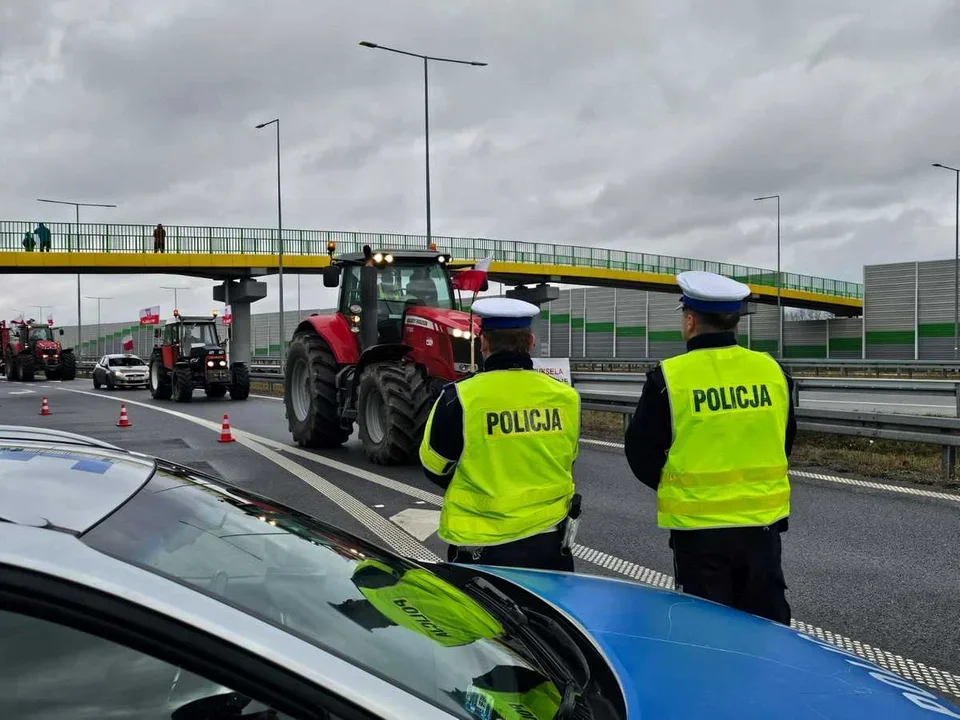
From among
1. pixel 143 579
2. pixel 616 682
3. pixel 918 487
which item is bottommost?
pixel 918 487

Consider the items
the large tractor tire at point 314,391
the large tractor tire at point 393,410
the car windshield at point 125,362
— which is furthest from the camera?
the car windshield at point 125,362

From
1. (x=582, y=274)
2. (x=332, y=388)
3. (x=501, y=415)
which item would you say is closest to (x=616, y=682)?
(x=501, y=415)

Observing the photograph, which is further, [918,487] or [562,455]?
[918,487]

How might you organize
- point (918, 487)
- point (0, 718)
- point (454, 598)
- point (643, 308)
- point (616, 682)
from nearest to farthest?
point (0, 718) → point (616, 682) → point (454, 598) → point (918, 487) → point (643, 308)

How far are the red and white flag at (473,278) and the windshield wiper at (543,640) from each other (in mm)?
8338

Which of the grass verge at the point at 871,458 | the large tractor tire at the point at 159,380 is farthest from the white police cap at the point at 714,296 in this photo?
the large tractor tire at the point at 159,380

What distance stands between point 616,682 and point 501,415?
4.83 ft

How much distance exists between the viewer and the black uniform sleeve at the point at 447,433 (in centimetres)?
337

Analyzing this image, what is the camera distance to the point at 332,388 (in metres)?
12.5

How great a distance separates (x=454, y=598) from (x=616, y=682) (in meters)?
0.53

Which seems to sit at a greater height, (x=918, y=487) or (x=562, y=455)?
(x=562, y=455)

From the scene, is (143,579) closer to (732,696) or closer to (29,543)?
(29,543)

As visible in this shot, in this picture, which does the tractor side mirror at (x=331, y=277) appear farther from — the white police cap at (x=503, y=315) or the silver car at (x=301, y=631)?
the silver car at (x=301, y=631)

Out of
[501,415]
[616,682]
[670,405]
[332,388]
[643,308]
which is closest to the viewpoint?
[616,682]
